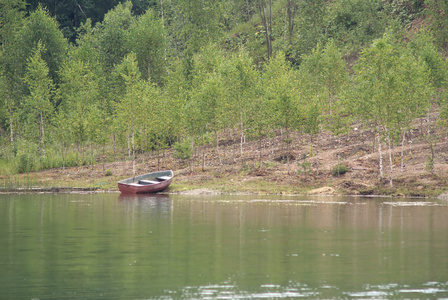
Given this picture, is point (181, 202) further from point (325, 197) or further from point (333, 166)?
point (333, 166)

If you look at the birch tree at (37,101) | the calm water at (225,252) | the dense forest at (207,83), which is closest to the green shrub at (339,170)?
the dense forest at (207,83)

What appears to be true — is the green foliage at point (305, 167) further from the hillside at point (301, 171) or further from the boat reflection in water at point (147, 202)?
the boat reflection in water at point (147, 202)

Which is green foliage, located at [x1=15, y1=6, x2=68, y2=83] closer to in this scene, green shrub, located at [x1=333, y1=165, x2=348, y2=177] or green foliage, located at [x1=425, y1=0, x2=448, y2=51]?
green shrub, located at [x1=333, y1=165, x2=348, y2=177]

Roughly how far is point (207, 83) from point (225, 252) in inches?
1657

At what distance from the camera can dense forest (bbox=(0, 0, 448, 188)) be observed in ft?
178

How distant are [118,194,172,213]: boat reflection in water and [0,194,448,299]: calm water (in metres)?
0.50

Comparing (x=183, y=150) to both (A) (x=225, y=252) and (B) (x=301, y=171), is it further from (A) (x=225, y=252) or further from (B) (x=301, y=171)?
(A) (x=225, y=252)

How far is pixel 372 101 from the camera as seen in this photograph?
5128 cm

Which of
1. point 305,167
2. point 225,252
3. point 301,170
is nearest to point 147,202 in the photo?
point 305,167

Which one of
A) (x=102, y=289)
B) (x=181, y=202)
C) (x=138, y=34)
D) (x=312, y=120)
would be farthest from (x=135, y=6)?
(x=102, y=289)

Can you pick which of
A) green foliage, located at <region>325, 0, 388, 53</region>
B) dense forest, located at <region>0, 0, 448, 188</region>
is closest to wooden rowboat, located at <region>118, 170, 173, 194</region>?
dense forest, located at <region>0, 0, 448, 188</region>

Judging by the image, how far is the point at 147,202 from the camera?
47.1 m

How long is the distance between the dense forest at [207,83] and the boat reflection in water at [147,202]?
401 inches

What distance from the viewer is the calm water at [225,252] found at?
17.9 m
